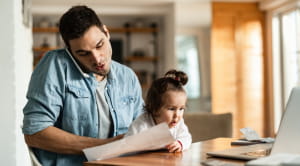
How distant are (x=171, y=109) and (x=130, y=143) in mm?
318

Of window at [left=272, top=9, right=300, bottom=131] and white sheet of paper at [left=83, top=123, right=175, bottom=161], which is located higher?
window at [left=272, top=9, right=300, bottom=131]

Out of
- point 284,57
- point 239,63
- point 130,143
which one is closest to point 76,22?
point 130,143

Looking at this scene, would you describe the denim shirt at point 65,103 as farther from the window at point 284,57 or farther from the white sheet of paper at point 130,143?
the window at point 284,57

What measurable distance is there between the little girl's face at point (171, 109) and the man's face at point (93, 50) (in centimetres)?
30

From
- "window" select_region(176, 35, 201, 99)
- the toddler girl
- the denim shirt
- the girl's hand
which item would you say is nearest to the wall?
the denim shirt

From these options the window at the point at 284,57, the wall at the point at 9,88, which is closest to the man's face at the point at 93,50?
the wall at the point at 9,88

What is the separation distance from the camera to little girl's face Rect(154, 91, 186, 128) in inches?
65.7

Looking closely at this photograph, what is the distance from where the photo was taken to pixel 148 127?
5.43 ft

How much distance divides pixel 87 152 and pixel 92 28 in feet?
1.84

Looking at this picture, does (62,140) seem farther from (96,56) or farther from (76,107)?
(96,56)

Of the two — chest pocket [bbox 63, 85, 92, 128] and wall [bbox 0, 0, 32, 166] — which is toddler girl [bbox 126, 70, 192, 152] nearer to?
chest pocket [bbox 63, 85, 92, 128]

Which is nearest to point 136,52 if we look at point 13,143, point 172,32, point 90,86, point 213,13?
point 172,32

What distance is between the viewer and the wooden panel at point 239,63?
7.64 meters

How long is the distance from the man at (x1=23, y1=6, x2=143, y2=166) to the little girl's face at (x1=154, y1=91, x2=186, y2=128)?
0.22 m
